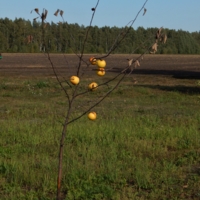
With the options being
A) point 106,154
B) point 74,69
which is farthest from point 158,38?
point 74,69

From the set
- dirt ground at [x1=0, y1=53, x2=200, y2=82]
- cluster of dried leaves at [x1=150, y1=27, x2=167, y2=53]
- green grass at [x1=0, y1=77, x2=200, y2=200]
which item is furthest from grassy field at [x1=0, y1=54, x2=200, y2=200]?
dirt ground at [x1=0, y1=53, x2=200, y2=82]

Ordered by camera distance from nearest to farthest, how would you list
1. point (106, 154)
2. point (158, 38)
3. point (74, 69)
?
point (158, 38) → point (106, 154) → point (74, 69)

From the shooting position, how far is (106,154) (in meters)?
6.81

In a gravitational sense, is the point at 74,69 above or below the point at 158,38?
below

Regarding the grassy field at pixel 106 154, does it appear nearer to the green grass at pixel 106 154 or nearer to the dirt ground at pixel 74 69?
the green grass at pixel 106 154

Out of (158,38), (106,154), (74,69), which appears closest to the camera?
(158,38)

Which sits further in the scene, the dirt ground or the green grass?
the dirt ground

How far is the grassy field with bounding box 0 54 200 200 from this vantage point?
5410mm

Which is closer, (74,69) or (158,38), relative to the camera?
(158,38)

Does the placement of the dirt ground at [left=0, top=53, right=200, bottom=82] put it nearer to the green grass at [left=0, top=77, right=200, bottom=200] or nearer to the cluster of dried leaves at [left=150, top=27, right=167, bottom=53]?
the green grass at [left=0, top=77, right=200, bottom=200]

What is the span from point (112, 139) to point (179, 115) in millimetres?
3461

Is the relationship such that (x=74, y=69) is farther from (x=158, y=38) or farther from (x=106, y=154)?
(x=158, y=38)

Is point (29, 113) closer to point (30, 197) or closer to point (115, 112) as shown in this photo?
point (115, 112)

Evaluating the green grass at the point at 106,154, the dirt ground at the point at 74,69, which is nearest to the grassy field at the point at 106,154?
the green grass at the point at 106,154
